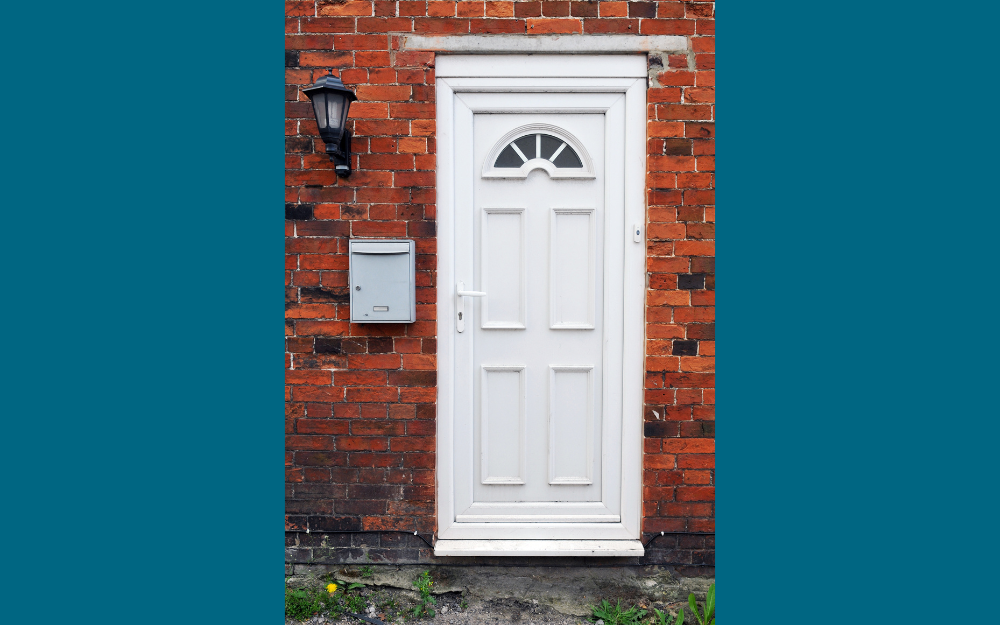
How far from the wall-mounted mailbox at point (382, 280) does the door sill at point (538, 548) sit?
4.23ft

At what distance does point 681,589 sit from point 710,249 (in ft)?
6.27

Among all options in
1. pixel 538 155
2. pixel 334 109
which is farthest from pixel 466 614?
pixel 334 109

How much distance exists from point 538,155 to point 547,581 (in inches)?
94.4

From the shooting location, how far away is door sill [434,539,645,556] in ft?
10.5

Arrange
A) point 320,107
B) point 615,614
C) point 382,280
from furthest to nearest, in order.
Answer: point 615,614 < point 382,280 < point 320,107

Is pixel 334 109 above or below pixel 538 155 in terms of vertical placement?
above

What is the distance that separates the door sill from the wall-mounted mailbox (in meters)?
1.29

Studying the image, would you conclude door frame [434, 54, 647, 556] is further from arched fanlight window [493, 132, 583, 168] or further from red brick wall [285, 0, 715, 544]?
arched fanlight window [493, 132, 583, 168]

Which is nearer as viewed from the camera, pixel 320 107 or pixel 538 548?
pixel 320 107

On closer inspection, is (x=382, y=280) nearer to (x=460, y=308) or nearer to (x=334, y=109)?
(x=460, y=308)

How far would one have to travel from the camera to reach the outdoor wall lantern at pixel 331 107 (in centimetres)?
288

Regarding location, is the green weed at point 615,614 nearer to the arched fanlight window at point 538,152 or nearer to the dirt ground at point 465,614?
the dirt ground at point 465,614

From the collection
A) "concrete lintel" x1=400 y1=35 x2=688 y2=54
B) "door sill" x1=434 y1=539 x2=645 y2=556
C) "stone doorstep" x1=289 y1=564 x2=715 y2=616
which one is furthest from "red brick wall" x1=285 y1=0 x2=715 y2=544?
"stone doorstep" x1=289 y1=564 x2=715 y2=616

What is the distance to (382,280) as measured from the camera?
310cm
